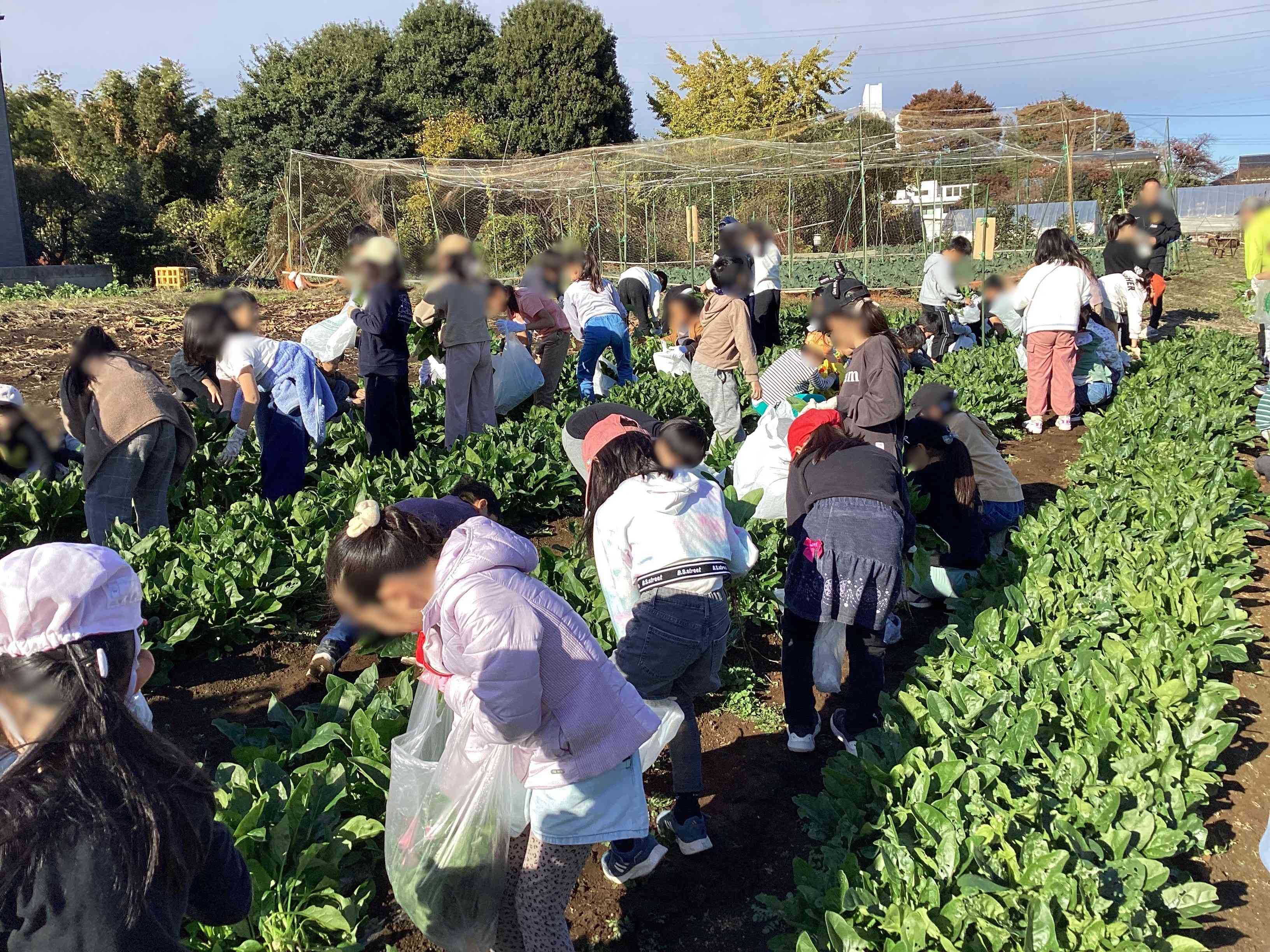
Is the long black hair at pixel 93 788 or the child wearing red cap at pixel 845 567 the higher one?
the long black hair at pixel 93 788

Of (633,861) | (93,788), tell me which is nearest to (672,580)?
(633,861)

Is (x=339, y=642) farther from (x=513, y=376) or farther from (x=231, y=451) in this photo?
(x=513, y=376)

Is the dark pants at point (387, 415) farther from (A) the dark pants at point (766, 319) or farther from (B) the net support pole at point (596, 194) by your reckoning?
(B) the net support pole at point (596, 194)

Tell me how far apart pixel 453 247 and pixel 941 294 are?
6682 mm

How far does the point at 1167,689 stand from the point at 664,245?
19600 mm

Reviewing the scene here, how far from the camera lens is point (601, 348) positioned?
9.23m

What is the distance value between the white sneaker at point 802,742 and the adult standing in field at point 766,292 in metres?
7.05

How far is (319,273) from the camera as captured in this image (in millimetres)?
18391

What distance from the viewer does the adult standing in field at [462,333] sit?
273 inches

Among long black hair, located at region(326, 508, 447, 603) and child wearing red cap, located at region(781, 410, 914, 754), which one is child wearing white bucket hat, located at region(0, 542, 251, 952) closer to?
long black hair, located at region(326, 508, 447, 603)

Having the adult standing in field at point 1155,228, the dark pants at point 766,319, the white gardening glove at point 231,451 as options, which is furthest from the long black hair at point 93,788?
the adult standing in field at point 1155,228

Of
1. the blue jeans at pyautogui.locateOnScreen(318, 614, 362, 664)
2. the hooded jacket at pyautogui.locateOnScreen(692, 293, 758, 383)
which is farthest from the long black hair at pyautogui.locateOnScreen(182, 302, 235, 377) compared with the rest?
the hooded jacket at pyautogui.locateOnScreen(692, 293, 758, 383)

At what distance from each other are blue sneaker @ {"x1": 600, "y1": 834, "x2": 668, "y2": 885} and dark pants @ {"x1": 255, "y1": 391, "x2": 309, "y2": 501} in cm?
376

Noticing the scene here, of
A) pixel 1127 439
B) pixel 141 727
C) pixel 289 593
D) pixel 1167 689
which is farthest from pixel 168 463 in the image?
pixel 1127 439
